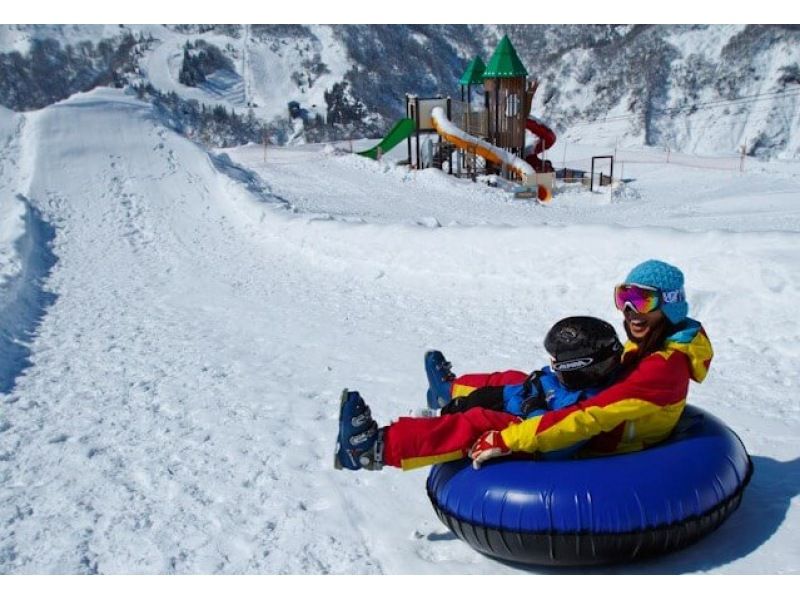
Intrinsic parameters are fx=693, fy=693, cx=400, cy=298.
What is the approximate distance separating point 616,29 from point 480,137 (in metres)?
41.7

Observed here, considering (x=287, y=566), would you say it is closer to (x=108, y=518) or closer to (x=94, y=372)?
(x=108, y=518)

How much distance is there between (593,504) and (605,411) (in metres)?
0.42

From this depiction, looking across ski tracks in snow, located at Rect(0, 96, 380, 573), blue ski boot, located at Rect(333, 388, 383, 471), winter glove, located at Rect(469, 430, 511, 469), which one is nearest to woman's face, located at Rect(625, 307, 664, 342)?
winter glove, located at Rect(469, 430, 511, 469)

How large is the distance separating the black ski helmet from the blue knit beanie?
282 millimetres

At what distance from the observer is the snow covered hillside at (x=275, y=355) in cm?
332

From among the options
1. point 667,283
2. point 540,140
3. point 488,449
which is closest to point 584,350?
point 667,283

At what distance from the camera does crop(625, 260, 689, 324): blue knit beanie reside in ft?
10.8

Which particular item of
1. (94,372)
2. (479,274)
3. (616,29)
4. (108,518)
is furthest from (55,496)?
(616,29)

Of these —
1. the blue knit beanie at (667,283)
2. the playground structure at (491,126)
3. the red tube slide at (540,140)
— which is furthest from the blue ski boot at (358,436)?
the red tube slide at (540,140)

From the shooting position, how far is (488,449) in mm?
3078

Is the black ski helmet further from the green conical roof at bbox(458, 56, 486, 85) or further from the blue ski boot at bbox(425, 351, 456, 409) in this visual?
the green conical roof at bbox(458, 56, 486, 85)

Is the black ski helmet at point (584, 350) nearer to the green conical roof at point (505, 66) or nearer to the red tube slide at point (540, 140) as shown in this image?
the green conical roof at point (505, 66)

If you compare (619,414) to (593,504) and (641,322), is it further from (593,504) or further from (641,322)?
(641,322)

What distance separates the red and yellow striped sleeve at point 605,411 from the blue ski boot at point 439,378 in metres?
1.14
